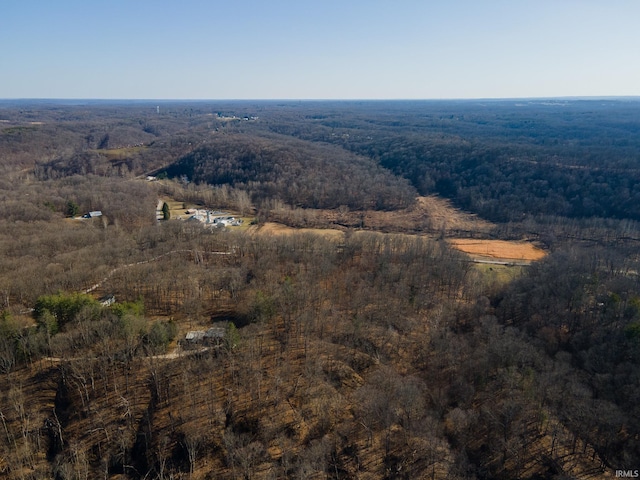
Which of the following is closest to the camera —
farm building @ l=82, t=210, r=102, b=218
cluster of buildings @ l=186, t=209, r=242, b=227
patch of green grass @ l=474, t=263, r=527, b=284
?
patch of green grass @ l=474, t=263, r=527, b=284

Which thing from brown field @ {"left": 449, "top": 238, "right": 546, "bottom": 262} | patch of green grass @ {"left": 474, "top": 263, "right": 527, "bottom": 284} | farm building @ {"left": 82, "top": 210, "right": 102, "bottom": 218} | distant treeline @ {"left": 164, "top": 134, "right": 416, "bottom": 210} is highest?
distant treeline @ {"left": 164, "top": 134, "right": 416, "bottom": 210}

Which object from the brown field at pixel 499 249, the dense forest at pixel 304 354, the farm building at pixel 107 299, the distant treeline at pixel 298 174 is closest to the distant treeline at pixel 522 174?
the distant treeline at pixel 298 174

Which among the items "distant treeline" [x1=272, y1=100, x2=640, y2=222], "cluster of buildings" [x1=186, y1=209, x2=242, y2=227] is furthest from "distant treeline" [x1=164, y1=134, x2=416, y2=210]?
"cluster of buildings" [x1=186, y1=209, x2=242, y2=227]

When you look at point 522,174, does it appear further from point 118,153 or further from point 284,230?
point 118,153

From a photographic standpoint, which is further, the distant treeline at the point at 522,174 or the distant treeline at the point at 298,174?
the distant treeline at the point at 298,174

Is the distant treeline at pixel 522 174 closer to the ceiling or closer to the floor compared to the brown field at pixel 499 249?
closer to the ceiling

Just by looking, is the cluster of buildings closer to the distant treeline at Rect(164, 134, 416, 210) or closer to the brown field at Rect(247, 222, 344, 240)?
the brown field at Rect(247, 222, 344, 240)

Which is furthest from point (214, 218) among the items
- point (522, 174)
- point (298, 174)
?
point (522, 174)

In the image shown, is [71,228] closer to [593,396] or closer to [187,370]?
[187,370]

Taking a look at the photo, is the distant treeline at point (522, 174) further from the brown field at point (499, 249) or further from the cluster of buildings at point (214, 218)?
the cluster of buildings at point (214, 218)

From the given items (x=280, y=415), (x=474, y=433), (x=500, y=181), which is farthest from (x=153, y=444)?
(x=500, y=181)
